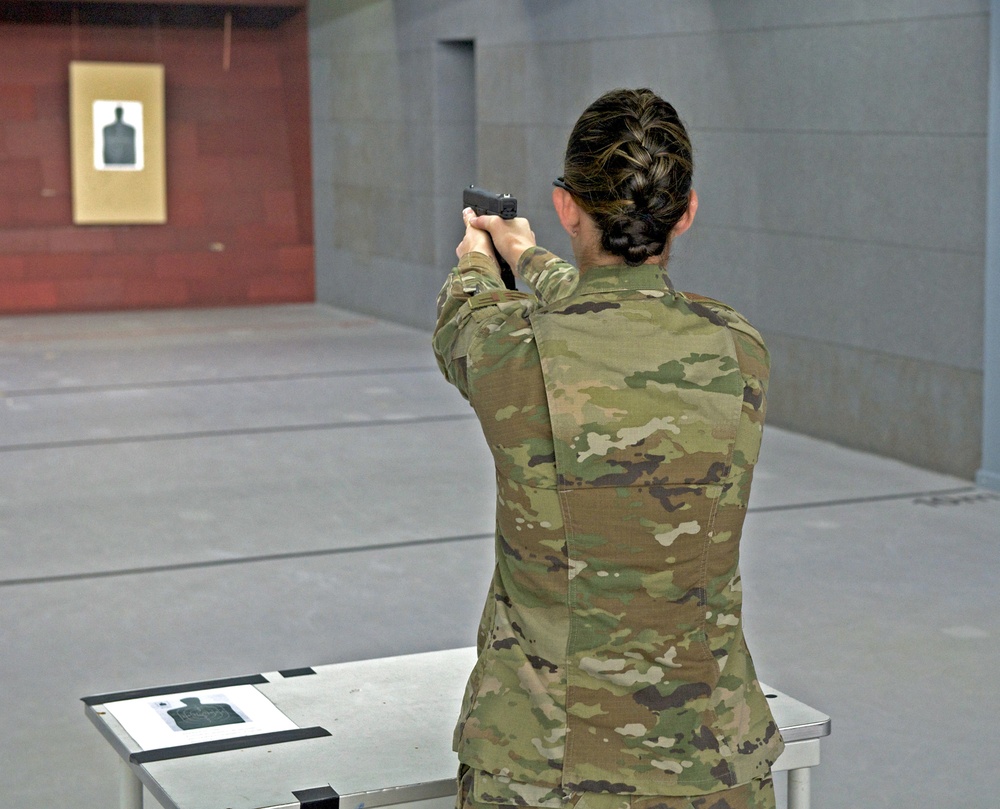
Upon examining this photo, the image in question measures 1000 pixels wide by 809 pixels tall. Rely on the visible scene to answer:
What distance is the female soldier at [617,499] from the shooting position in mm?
1508

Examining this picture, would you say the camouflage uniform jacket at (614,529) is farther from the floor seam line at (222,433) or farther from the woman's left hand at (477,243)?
the floor seam line at (222,433)

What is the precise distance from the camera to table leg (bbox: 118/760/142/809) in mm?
2098

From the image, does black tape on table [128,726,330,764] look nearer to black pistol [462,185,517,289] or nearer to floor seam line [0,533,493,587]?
black pistol [462,185,517,289]

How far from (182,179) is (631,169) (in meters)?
11.9

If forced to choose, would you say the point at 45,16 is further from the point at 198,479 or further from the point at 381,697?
the point at 381,697

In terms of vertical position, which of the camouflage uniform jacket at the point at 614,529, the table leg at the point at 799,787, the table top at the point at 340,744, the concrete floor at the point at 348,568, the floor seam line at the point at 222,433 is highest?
the camouflage uniform jacket at the point at 614,529

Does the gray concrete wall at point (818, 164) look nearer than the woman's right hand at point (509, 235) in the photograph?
No

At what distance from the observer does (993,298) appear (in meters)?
6.00

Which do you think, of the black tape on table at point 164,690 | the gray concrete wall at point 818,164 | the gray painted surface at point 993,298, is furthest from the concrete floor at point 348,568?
the black tape on table at point 164,690

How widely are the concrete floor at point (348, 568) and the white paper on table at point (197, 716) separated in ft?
3.38

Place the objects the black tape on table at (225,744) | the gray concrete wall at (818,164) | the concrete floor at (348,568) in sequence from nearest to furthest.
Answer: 1. the black tape on table at (225,744)
2. the concrete floor at (348,568)
3. the gray concrete wall at (818,164)

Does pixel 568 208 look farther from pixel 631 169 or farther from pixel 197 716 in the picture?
pixel 197 716

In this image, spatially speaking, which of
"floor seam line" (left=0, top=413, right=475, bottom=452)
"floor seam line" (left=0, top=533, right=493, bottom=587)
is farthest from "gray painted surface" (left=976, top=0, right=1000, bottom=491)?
"floor seam line" (left=0, top=413, right=475, bottom=452)

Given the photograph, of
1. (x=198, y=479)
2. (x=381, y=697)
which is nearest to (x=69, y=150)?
(x=198, y=479)
